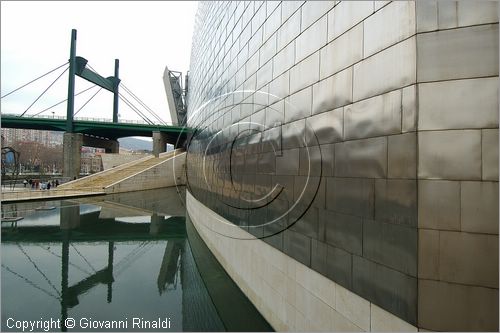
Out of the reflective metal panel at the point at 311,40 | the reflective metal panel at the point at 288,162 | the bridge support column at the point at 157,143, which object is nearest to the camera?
the reflective metal panel at the point at 311,40

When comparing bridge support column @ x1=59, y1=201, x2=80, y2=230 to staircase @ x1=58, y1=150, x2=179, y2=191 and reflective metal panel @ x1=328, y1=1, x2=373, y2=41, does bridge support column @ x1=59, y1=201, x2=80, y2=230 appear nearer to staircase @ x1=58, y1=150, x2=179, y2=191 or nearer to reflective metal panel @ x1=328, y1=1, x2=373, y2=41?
staircase @ x1=58, y1=150, x2=179, y2=191

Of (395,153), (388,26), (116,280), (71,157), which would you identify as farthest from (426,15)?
(71,157)

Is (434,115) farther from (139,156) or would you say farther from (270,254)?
(139,156)

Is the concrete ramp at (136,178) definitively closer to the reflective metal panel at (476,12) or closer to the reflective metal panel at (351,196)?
the reflective metal panel at (351,196)

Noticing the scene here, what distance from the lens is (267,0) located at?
27.2 feet

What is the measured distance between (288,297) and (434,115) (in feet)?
14.9

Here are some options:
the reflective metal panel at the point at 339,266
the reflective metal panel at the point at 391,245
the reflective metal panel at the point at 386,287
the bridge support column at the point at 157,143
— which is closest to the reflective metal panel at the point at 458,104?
the reflective metal panel at the point at 391,245

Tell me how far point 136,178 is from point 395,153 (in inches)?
1700

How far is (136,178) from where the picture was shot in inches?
1716

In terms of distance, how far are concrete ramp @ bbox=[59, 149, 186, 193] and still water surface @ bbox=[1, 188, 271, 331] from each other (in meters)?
19.5

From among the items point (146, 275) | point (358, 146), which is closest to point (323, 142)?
point (358, 146)

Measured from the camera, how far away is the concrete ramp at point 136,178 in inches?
1634

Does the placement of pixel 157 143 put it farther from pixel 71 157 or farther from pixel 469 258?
pixel 469 258

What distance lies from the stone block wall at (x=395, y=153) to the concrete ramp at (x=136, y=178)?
128 feet
